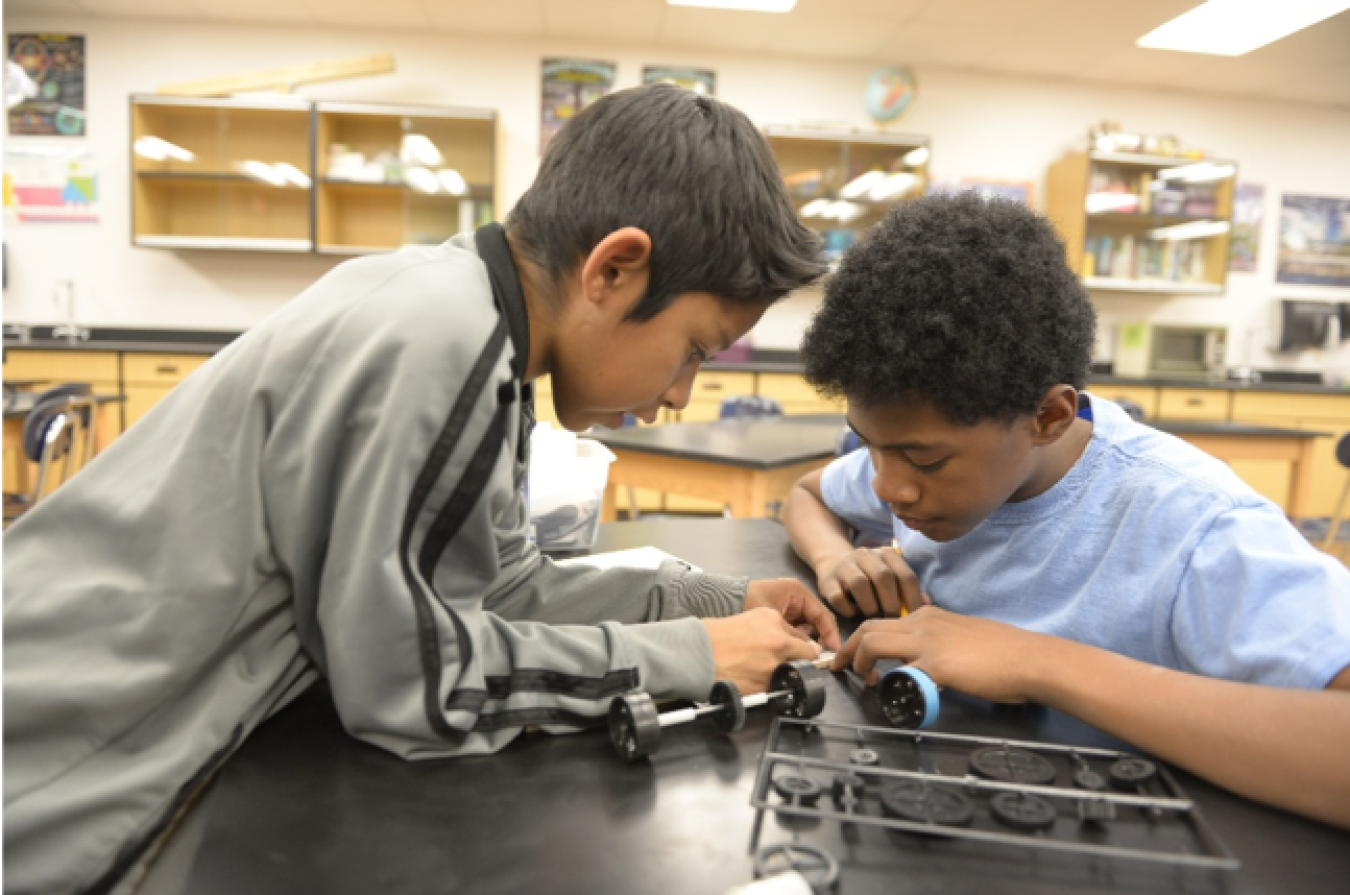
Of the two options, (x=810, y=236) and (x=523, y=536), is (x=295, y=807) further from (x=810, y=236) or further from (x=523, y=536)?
(x=810, y=236)

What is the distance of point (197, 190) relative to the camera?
499cm

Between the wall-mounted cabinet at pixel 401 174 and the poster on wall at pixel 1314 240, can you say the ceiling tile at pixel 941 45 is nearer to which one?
the wall-mounted cabinet at pixel 401 174

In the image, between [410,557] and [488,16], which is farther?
[488,16]

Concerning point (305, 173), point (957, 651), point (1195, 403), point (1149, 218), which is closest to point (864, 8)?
point (1149, 218)

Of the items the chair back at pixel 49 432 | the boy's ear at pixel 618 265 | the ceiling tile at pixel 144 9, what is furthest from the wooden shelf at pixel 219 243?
the boy's ear at pixel 618 265

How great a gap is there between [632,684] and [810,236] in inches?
18.5

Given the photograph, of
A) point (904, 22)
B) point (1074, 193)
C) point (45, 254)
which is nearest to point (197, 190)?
point (45, 254)

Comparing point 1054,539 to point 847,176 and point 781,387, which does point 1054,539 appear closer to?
point 781,387

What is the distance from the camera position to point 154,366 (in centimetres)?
451

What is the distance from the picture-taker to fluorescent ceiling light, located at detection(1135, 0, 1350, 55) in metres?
4.27

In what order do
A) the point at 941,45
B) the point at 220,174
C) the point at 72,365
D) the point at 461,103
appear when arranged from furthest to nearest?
the point at 461,103
the point at 941,45
the point at 220,174
the point at 72,365

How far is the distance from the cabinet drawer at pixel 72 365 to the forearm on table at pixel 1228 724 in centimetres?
494

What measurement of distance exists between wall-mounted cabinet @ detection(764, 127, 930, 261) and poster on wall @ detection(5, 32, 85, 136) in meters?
3.88

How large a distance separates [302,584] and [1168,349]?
19.0 feet
